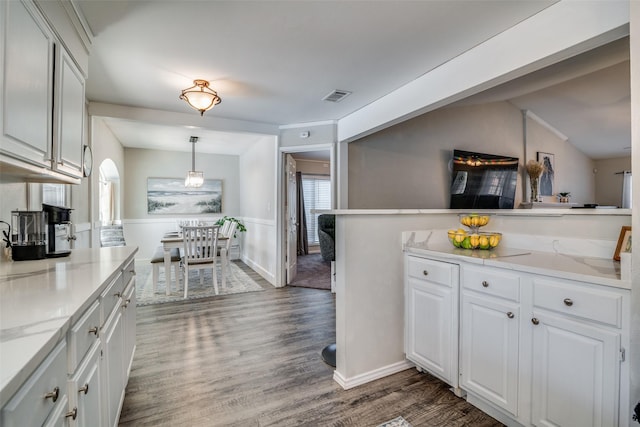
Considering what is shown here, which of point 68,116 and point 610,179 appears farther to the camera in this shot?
point 610,179

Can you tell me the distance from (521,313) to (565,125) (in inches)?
210

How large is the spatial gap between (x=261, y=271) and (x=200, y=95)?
3296 millimetres

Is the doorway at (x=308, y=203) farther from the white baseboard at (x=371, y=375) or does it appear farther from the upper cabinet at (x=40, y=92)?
the upper cabinet at (x=40, y=92)

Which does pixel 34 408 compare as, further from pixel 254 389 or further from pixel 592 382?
pixel 592 382

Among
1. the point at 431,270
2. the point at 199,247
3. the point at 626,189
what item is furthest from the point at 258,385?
the point at 626,189

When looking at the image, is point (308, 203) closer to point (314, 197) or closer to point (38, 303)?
point (314, 197)

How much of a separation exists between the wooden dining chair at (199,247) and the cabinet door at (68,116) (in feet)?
6.82

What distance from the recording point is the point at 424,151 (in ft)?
14.2

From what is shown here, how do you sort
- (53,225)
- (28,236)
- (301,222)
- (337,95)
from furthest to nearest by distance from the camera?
(301,222) < (337,95) < (53,225) < (28,236)

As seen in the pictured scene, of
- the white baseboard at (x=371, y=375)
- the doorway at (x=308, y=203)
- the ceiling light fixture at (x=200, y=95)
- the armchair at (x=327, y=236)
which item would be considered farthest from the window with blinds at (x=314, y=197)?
the white baseboard at (x=371, y=375)

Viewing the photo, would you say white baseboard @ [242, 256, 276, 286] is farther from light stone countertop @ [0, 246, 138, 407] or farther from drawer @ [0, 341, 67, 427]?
drawer @ [0, 341, 67, 427]

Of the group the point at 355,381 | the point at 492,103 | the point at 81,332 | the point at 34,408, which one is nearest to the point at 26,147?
the point at 81,332

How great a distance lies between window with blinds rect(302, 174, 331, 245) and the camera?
25.9 feet

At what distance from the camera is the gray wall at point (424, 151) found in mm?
4129
